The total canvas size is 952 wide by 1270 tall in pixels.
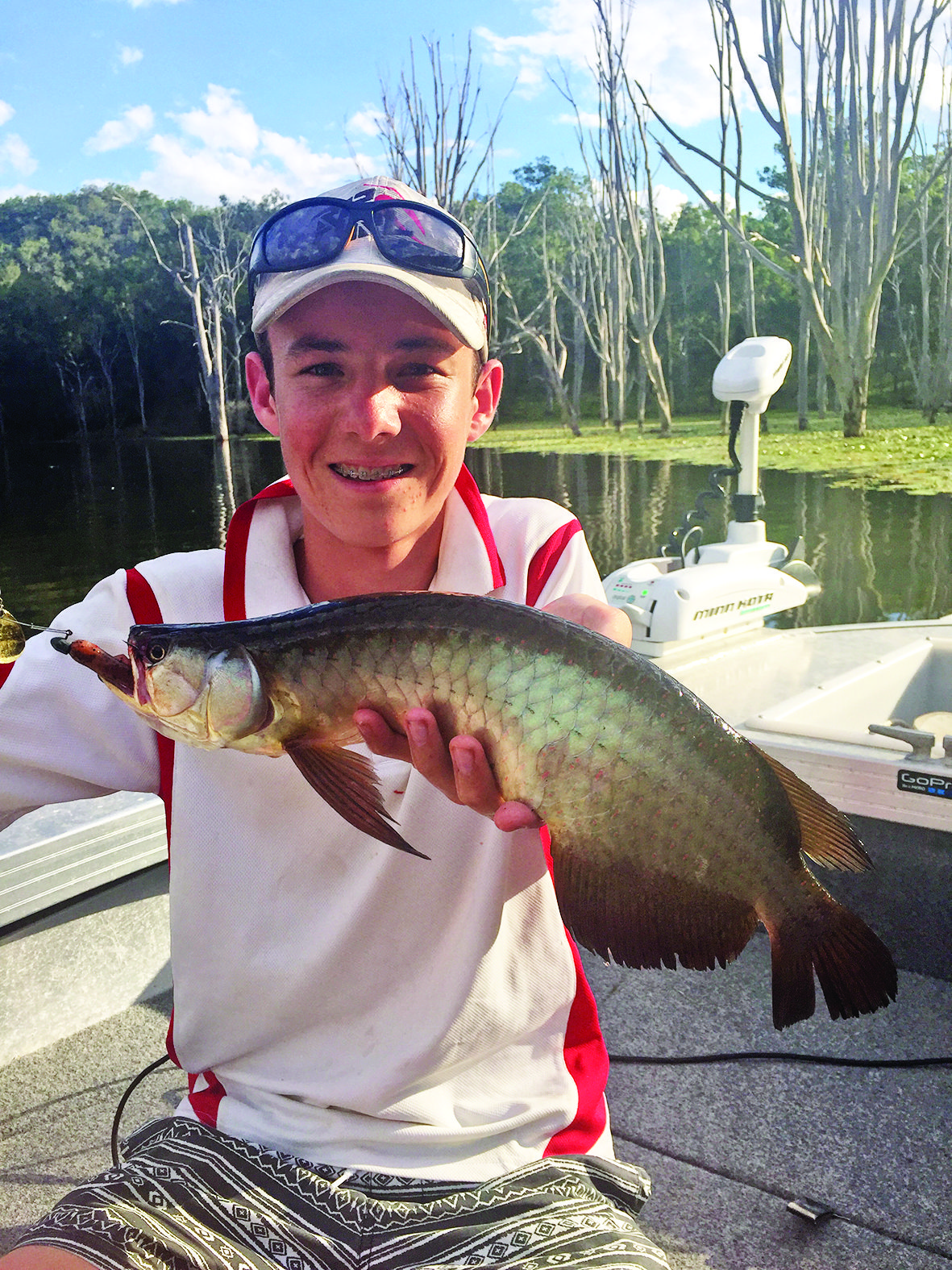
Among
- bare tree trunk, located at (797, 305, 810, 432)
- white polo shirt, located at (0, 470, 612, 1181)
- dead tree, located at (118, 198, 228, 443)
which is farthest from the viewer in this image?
bare tree trunk, located at (797, 305, 810, 432)

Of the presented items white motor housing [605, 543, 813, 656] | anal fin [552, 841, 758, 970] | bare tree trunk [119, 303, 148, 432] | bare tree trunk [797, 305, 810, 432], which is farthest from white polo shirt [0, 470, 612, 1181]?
bare tree trunk [797, 305, 810, 432]

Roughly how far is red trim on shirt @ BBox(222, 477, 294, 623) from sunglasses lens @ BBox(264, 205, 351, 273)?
300mm

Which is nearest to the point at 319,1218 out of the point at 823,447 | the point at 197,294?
the point at 197,294

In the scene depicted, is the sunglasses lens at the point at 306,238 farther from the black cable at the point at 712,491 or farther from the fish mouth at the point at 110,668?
the black cable at the point at 712,491

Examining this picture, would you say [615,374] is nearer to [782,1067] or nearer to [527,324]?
[527,324]

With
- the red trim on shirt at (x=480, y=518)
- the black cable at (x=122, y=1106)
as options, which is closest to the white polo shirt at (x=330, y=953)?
the red trim on shirt at (x=480, y=518)

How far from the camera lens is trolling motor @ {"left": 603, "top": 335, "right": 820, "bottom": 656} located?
14.2 ft

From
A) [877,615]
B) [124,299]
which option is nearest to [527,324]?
[124,299]

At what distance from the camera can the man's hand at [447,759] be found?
1.01 m

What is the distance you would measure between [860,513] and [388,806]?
17363 mm

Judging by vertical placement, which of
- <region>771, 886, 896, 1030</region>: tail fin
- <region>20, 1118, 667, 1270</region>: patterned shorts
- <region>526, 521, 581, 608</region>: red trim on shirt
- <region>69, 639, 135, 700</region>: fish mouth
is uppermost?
<region>526, 521, 581, 608</region>: red trim on shirt

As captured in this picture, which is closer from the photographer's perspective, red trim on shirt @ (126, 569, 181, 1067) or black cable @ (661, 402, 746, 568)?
red trim on shirt @ (126, 569, 181, 1067)

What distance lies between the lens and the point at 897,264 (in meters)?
27.9

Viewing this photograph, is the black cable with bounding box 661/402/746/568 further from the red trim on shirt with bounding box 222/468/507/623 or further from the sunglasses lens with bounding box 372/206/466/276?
the sunglasses lens with bounding box 372/206/466/276
